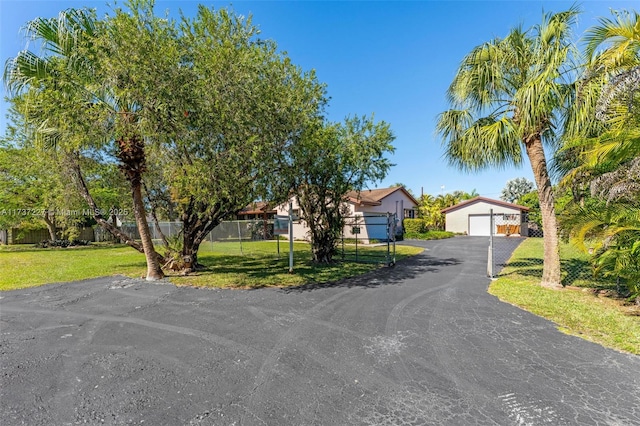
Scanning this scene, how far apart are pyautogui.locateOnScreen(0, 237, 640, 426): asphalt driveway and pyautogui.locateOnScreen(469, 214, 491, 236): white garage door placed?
25.0m

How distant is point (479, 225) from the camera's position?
29.4m

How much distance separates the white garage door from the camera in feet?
94.0

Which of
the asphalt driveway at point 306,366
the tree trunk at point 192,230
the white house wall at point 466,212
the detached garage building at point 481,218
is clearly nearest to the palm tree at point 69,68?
the tree trunk at point 192,230

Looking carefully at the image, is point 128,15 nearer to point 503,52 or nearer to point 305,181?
point 305,181

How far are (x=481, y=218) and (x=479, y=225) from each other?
27.9 inches

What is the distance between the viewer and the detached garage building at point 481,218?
28.0 m

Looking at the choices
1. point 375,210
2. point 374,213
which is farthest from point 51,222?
point 375,210

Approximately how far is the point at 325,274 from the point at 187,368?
21.3 feet

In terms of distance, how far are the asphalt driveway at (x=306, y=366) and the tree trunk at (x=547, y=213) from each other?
7.35 feet

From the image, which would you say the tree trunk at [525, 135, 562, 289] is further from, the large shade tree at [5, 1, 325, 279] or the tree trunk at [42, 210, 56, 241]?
the tree trunk at [42, 210, 56, 241]

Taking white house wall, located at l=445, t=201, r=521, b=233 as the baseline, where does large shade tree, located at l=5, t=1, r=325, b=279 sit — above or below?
above

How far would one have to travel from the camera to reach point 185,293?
768cm

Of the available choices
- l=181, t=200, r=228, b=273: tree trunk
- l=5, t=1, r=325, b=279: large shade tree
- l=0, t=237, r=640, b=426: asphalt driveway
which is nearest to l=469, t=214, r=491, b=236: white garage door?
l=0, t=237, r=640, b=426: asphalt driveway

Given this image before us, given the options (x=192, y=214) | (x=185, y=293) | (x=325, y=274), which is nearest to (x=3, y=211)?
(x=192, y=214)
